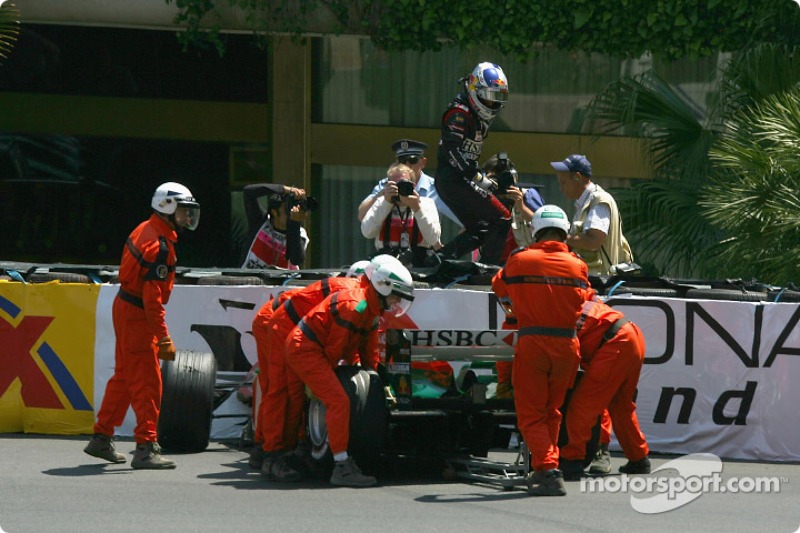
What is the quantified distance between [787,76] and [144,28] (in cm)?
825

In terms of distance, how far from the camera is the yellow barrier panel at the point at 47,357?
11.8m

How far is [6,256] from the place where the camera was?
19688 millimetres

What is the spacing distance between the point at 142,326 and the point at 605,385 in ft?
9.99

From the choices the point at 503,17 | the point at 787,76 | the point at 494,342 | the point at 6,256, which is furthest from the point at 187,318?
the point at 6,256

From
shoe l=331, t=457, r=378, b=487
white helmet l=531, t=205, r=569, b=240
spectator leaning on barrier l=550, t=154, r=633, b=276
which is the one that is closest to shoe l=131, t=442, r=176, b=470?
shoe l=331, t=457, r=378, b=487

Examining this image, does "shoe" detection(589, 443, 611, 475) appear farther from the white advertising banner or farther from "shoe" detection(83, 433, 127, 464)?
"shoe" detection(83, 433, 127, 464)

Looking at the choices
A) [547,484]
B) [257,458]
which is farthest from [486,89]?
[547,484]

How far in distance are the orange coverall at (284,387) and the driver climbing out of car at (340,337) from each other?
0.72 ft

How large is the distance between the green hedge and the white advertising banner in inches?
251

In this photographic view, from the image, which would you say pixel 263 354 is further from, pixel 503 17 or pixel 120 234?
pixel 120 234

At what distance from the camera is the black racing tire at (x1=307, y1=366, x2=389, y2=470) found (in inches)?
369

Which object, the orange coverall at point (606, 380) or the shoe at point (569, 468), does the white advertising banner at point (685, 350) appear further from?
the shoe at point (569, 468)

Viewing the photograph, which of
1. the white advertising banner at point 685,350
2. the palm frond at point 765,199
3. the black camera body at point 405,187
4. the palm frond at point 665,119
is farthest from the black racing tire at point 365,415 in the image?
the palm frond at point 665,119

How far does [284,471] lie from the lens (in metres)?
9.64
